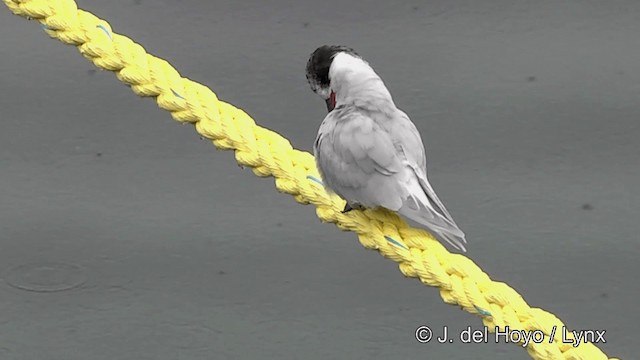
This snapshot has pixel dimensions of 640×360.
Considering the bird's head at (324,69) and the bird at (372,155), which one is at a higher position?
the bird's head at (324,69)

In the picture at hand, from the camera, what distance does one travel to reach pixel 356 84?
106 cm

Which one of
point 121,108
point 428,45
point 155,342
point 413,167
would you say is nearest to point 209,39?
point 121,108

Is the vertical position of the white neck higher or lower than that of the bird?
A: higher

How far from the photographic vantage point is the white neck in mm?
1059

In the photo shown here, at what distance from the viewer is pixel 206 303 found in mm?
1466

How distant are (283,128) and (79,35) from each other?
44 centimetres

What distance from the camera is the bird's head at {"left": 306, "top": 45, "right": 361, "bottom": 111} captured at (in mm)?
1087

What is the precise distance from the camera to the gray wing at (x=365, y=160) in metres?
1.04

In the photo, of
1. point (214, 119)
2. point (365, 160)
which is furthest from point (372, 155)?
point (214, 119)

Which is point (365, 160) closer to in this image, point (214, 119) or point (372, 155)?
point (372, 155)

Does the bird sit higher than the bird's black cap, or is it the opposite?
the bird's black cap

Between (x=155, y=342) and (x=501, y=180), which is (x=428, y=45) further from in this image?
(x=155, y=342)

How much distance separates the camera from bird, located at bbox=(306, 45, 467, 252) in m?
1.03

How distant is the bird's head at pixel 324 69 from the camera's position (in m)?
1.09
